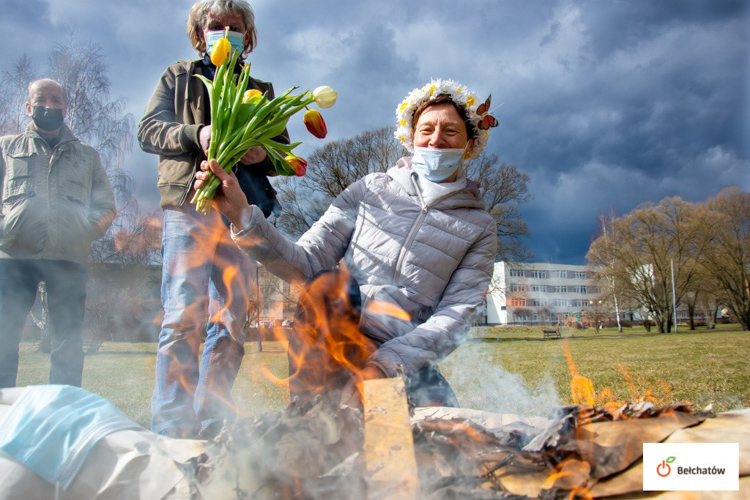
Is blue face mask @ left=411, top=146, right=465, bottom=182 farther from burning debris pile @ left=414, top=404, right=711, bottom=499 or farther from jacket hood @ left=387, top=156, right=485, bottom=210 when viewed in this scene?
burning debris pile @ left=414, top=404, right=711, bottom=499

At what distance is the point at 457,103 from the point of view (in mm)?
2336

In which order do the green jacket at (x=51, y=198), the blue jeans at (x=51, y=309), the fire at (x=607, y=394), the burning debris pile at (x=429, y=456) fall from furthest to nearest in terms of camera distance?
the green jacket at (x=51, y=198)
the blue jeans at (x=51, y=309)
the fire at (x=607, y=394)
the burning debris pile at (x=429, y=456)

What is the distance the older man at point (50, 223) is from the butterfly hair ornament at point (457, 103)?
205 centimetres

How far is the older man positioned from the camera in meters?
2.80

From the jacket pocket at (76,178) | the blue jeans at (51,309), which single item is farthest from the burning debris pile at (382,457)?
the jacket pocket at (76,178)

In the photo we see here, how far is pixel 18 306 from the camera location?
9.07ft

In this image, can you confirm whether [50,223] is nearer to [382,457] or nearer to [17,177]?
[17,177]

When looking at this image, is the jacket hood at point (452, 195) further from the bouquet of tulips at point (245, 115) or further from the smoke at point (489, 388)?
the smoke at point (489, 388)

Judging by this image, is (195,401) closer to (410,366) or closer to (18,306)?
(410,366)

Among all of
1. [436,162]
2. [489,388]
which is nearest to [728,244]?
[489,388]

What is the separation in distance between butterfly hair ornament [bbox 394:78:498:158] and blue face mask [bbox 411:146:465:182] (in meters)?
0.19

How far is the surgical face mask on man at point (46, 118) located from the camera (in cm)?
308

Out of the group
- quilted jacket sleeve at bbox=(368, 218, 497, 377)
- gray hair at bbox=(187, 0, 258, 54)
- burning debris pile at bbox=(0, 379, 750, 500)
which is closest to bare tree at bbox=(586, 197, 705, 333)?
quilted jacket sleeve at bbox=(368, 218, 497, 377)

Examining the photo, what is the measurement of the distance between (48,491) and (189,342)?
3.84ft
